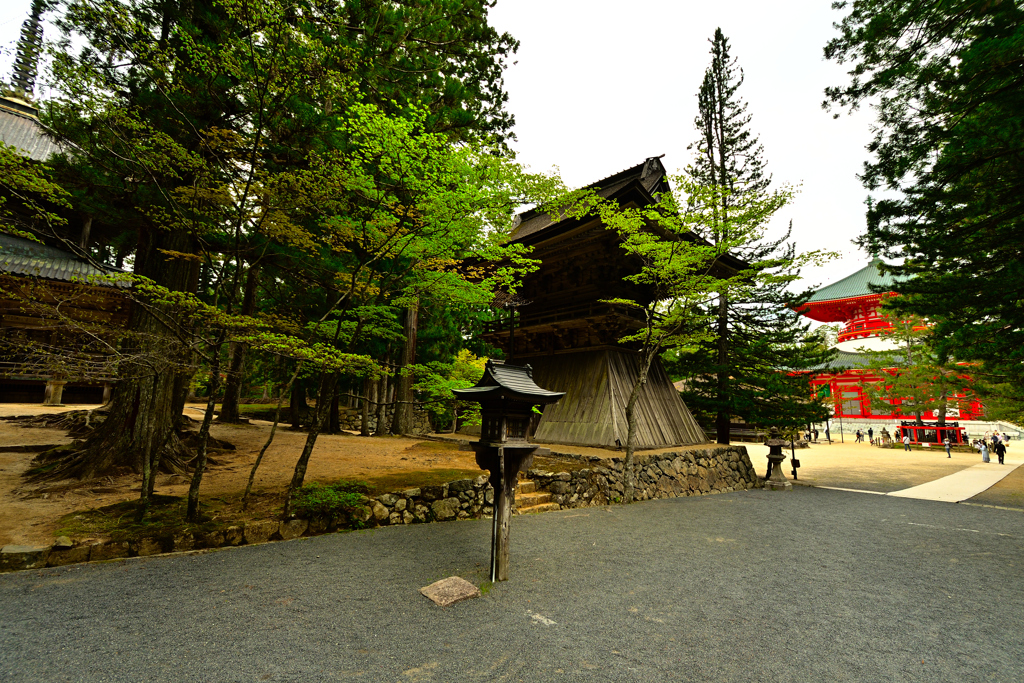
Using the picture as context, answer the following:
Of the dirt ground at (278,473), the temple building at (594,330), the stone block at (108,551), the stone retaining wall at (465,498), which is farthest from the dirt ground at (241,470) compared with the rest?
the temple building at (594,330)

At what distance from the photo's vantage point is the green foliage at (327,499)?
244 inches

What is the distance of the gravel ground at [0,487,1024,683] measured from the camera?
317 cm

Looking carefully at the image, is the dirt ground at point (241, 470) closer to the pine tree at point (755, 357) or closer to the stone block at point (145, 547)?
the stone block at point (145, 547)

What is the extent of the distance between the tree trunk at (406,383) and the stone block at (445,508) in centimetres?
657

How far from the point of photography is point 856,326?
36.5 meters

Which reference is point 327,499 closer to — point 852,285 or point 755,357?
point 755,357

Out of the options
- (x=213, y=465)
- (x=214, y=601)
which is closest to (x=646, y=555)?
(x=214, y=601)

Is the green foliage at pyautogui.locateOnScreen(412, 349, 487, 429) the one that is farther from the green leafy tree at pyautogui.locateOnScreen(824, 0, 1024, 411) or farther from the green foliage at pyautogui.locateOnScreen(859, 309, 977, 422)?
the green foliage at pyautogui.locateOnScreen(859, 309, 977, 422)

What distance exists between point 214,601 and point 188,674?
1.25 metres

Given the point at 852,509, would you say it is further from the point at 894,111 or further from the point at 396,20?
the point at 396,20

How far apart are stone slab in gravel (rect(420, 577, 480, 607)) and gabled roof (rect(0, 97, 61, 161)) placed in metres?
23.9

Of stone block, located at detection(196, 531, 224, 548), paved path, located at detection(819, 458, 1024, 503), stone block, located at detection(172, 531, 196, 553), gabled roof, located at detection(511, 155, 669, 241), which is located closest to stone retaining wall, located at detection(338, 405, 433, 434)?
gabled roof, located at detection(511, 155, 669, 241)

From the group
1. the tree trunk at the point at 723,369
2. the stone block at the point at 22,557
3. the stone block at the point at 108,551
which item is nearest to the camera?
the stone block at the point at 22,557

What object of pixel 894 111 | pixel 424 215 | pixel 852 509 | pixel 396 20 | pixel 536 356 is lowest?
pixel 852 509
